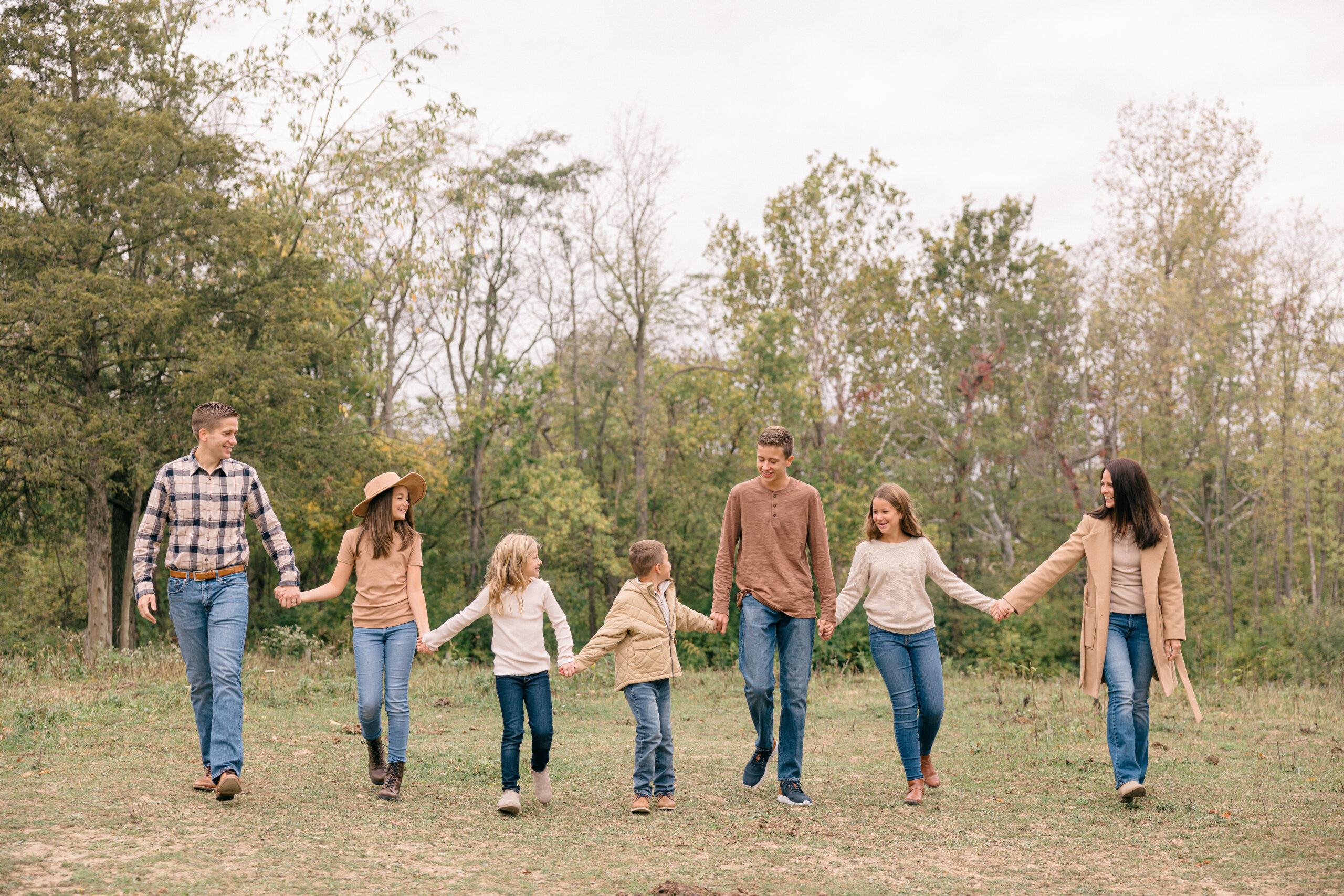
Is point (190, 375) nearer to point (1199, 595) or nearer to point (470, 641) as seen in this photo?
point (470, 641)

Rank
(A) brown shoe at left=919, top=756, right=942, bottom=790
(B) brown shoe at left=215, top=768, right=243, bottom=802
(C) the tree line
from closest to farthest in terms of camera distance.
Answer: (B) brown shoe at left=215, top=768, right=243, bottom=802 → (A) brown shoe at left=919, top=756, right=942, bottom=790 → (C) the tree line

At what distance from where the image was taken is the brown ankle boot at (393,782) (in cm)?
602

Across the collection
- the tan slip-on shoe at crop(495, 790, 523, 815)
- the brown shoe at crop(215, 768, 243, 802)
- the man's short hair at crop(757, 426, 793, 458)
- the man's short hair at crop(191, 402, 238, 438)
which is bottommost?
the tan slip-on shoe at crop(495, 790, 523, 815)

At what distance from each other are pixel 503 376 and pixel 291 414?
1064cm

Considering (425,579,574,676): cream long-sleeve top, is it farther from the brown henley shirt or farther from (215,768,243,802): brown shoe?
(215,768,243,802): brown shoe

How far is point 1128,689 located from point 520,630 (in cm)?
333

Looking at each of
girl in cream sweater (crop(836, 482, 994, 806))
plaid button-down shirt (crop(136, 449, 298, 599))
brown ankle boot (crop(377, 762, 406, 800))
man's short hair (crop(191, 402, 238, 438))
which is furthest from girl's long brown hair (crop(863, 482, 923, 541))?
man's short hair (crop(191, 402, 238, 438))

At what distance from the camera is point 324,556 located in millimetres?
30156

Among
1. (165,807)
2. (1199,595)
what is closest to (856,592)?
(165,807)

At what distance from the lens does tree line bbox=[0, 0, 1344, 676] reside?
20141 mm

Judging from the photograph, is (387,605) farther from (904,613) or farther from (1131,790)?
(1131,790)

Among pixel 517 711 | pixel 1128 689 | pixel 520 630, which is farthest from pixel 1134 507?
pixel 517 711

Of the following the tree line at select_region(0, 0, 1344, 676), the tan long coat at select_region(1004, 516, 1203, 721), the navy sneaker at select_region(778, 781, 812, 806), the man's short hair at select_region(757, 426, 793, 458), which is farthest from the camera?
the tree line at select_region(0, 0, 1344, 676)

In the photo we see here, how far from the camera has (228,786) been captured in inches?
218
